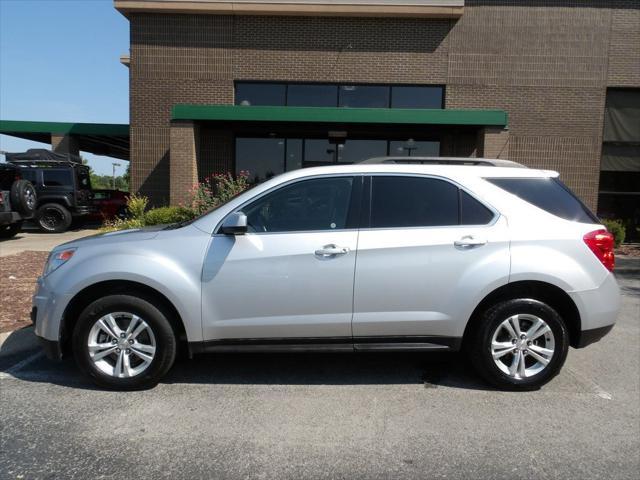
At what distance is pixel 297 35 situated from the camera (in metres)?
15.4

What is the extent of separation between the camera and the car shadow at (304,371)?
4304mm

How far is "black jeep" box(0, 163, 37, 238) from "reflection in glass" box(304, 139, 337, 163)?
773cm

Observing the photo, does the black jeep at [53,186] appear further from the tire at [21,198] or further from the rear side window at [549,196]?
the rear side window at [549,196]

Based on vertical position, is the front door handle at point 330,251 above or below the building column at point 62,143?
below

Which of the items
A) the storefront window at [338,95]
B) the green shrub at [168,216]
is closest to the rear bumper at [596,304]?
the green shrub at [168,216]

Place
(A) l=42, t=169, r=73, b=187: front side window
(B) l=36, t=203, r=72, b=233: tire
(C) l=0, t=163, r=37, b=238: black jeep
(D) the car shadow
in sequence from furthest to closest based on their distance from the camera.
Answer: (A) l=42, t=169, r=73, b=187: front side window, (B) l=36, t=203, r=72, b=233: tire, (C) l=0, t=163, r=37, b=238: black jeep, (D) the car shadow

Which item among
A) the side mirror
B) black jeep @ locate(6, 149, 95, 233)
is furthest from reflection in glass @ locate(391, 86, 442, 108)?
the side mirror

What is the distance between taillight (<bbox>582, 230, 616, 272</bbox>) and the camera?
4078mm

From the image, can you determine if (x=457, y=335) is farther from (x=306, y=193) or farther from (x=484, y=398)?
(x=306, y=193)

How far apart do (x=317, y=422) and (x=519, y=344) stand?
1747 millimetres

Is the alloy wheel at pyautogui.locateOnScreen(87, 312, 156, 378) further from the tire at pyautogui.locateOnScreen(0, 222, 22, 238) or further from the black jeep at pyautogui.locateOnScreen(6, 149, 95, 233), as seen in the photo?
the black jeep at pyautogui.locateOnScreen(6, 149, 95, 233)

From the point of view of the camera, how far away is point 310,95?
15719mm

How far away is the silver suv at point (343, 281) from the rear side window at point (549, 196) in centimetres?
2

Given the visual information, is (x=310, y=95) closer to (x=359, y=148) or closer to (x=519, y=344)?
(x=359, y=148)
